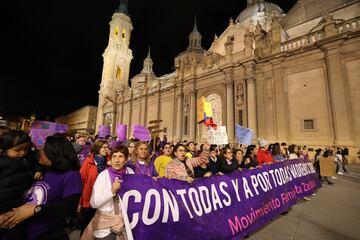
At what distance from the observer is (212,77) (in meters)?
20.7

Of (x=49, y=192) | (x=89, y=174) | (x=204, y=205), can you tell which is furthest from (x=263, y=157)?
(x=49, y=192)

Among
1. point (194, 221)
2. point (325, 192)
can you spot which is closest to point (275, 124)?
point (325, 192)

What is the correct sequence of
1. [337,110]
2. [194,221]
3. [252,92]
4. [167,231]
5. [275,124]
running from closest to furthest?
[167,231]
[194,221]
[337,110]
[275,124]
[252,92]

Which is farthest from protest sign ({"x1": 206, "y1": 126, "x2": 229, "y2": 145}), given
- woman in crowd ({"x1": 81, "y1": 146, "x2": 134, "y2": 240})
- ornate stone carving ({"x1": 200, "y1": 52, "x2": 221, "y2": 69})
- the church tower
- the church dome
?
the church tower

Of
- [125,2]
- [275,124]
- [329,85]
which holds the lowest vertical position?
[275,124]

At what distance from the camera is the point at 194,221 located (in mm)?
2760

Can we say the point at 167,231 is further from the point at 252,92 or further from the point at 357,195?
the point at 252,92

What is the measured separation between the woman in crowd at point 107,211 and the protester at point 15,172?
2.30ft

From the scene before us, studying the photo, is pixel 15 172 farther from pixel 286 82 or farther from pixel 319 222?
pixel 286 82

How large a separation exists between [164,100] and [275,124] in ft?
52.5

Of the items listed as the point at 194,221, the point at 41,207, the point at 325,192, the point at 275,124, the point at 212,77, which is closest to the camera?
the point at 41,207

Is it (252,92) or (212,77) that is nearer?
(252,92)

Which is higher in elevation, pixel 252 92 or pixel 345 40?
pixel 345 40

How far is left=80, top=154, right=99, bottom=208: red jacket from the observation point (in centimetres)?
323
